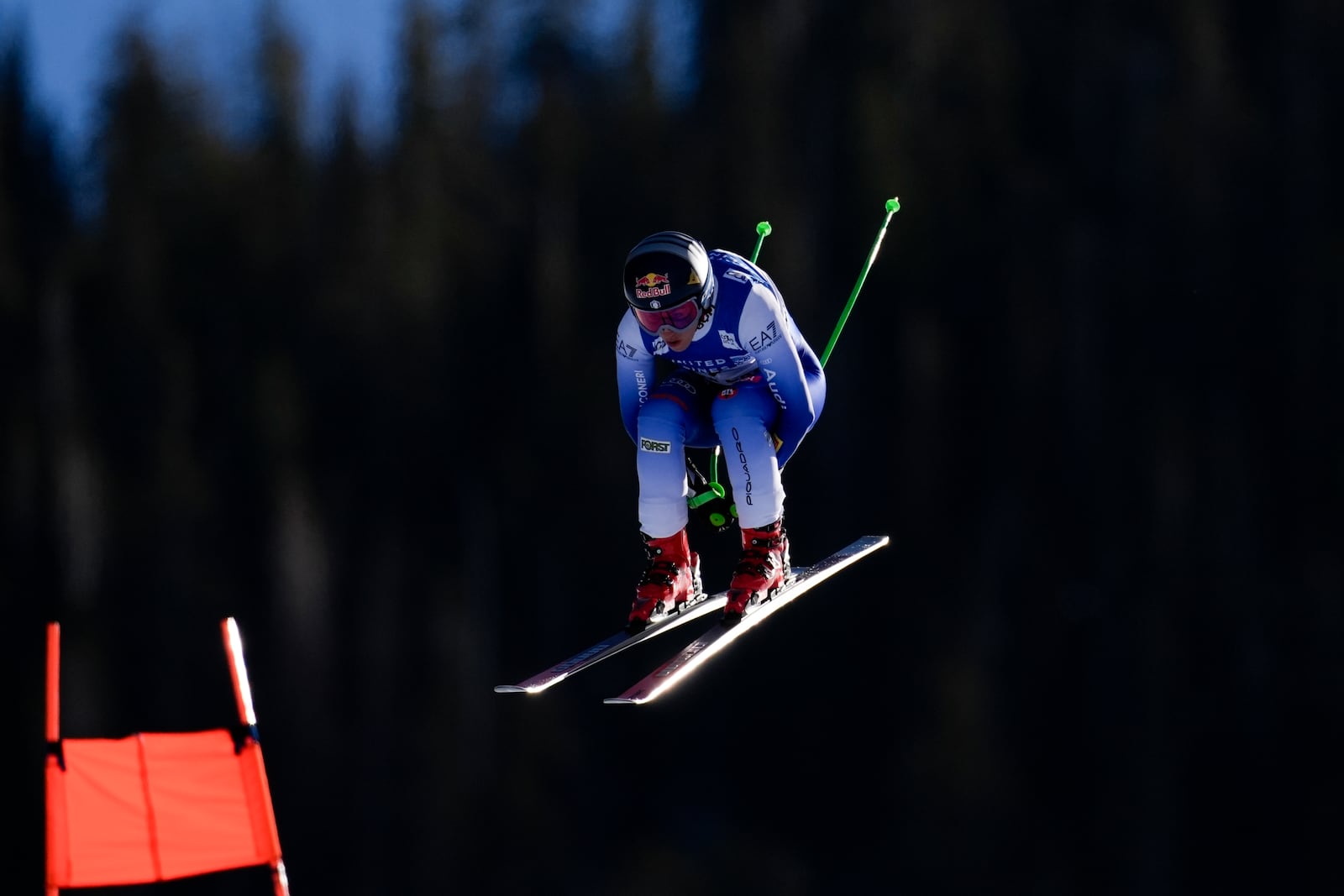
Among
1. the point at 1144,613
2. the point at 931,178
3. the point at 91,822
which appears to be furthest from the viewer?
the point at 931,178

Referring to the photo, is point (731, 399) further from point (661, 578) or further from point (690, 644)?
point (690, 644)

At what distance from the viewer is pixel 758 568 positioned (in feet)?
26.3

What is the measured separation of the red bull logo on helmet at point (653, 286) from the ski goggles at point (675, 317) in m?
0.09

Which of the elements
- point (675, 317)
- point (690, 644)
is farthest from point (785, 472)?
point (675, 317)

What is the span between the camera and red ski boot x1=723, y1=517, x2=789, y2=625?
797 centimetres

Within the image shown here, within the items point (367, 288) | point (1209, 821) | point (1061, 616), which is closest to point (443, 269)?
point (367, 288)

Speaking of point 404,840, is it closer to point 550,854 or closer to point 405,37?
point 550,854

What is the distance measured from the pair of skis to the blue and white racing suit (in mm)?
417

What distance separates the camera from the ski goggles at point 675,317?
25.2 feet

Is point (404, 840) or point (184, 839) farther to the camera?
point (404, 840)

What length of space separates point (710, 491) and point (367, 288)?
73.5 feet

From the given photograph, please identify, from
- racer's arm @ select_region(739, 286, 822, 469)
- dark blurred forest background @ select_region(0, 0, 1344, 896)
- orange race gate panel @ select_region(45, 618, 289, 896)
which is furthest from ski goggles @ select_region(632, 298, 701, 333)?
dark blurred forest background @ select_region(0, 0, 1344, 896)

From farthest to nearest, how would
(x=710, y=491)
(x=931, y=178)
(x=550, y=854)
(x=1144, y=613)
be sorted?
(x=931, y=178)
(x=1144, y=613)
(x=550, y=854)
(x=710, y=491)

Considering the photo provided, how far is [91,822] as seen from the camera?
7.45 meters
